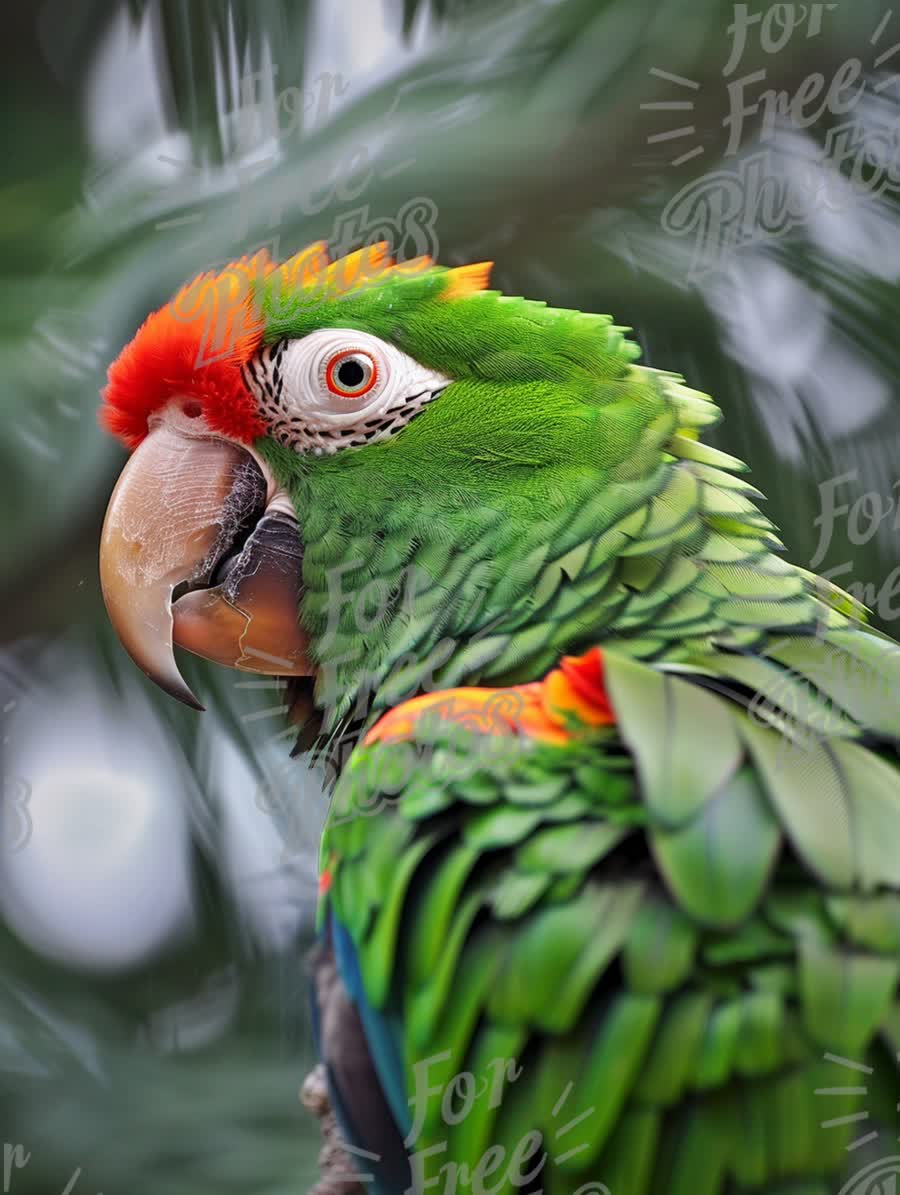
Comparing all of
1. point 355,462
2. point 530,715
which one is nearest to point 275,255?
point 355,462

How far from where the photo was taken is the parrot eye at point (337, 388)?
1026 mm

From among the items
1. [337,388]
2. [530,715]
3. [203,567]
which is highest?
[337,388]

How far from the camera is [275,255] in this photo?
4.38 ft

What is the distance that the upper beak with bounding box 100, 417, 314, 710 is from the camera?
41.5 inches

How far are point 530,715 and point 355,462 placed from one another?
0.33 m

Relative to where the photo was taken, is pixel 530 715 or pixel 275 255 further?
pixel 275 255

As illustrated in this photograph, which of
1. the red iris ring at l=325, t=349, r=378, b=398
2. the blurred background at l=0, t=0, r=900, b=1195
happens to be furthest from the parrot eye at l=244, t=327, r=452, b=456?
the blurred background at l=0, t=0, r=900, b=1195

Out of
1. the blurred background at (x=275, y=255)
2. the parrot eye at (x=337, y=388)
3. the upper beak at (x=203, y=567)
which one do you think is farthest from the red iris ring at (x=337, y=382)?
the blurred background at (x=275, y=255)

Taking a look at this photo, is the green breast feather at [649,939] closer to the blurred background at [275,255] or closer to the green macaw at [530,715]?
the green macaw at [530,715]

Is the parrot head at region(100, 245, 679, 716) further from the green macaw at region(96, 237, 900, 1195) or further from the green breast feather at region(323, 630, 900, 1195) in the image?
the green breast feather at region(323, 630, 900, 1195)

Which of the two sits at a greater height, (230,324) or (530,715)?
(230,324)

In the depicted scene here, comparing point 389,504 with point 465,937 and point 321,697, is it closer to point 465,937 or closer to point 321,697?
point 321,697

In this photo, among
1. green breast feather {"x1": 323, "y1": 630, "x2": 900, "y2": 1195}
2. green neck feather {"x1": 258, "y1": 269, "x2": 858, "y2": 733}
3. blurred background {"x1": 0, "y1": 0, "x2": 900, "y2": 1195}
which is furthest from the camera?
blurred background {"x1": 0, "y1": 0, "x2": 900, "y2": 1195}

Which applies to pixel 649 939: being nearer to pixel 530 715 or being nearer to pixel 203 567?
pixel 530 715
